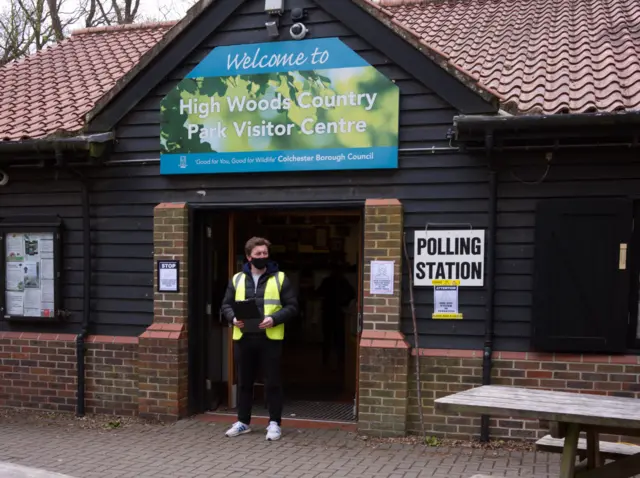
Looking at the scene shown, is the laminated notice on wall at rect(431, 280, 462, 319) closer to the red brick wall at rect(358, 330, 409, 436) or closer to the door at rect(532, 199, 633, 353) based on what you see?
the red brick wall at rect(358, 330, 409, 436)

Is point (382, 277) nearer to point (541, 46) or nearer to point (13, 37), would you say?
point (541, 46)

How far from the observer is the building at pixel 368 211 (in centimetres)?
541

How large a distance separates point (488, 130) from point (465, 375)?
2246 millimetres

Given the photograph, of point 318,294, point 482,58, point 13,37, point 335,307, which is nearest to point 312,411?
point 335,307

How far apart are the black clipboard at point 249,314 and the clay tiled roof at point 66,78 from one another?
2.69 meters

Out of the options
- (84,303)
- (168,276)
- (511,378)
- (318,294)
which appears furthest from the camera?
(318,294)

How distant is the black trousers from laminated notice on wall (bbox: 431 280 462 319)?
1.53m

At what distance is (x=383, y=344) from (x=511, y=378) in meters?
1.20

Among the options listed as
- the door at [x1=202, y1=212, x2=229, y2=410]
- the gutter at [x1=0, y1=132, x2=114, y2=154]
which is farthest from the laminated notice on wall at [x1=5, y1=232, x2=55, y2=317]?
the door at [x1=202, y1=212, x2=229, y2=410]

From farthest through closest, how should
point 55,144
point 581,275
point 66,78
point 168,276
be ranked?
point 66,78, point 168,276, point 55,144, point 581,275

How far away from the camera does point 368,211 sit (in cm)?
586

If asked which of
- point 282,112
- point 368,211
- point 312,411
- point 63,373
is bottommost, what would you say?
point 312,411

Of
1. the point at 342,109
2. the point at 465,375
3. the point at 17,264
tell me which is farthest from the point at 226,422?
the point at 342,109

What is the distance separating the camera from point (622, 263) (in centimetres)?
533
